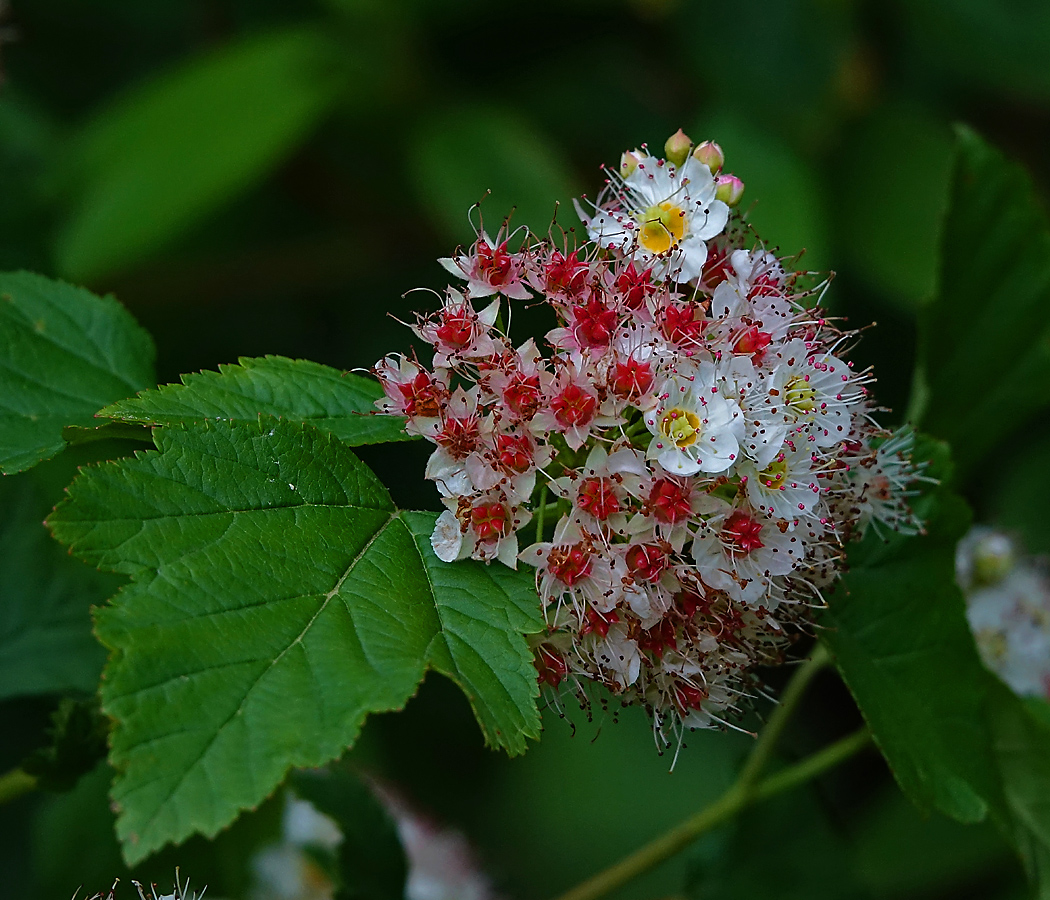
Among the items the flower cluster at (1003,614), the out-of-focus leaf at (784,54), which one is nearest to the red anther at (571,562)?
the flower cluster at (1003,614)

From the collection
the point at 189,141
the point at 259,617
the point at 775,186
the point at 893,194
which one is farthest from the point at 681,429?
the point at 893,194

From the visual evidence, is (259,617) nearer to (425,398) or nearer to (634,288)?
(425,398)

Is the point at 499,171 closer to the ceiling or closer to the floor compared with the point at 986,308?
closer to the floor

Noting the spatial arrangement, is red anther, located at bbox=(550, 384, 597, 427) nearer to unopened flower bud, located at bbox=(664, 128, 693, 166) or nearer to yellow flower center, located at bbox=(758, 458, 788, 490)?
yellow flower center, located at bbox=(758, 458, 788, 490)

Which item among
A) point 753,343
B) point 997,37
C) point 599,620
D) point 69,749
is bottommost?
point 69,749

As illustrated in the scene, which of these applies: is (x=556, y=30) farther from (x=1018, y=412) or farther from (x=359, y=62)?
(x=1018, y=412)

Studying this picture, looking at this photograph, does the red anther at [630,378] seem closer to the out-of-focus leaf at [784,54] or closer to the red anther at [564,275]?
the red anther at [564,275]
